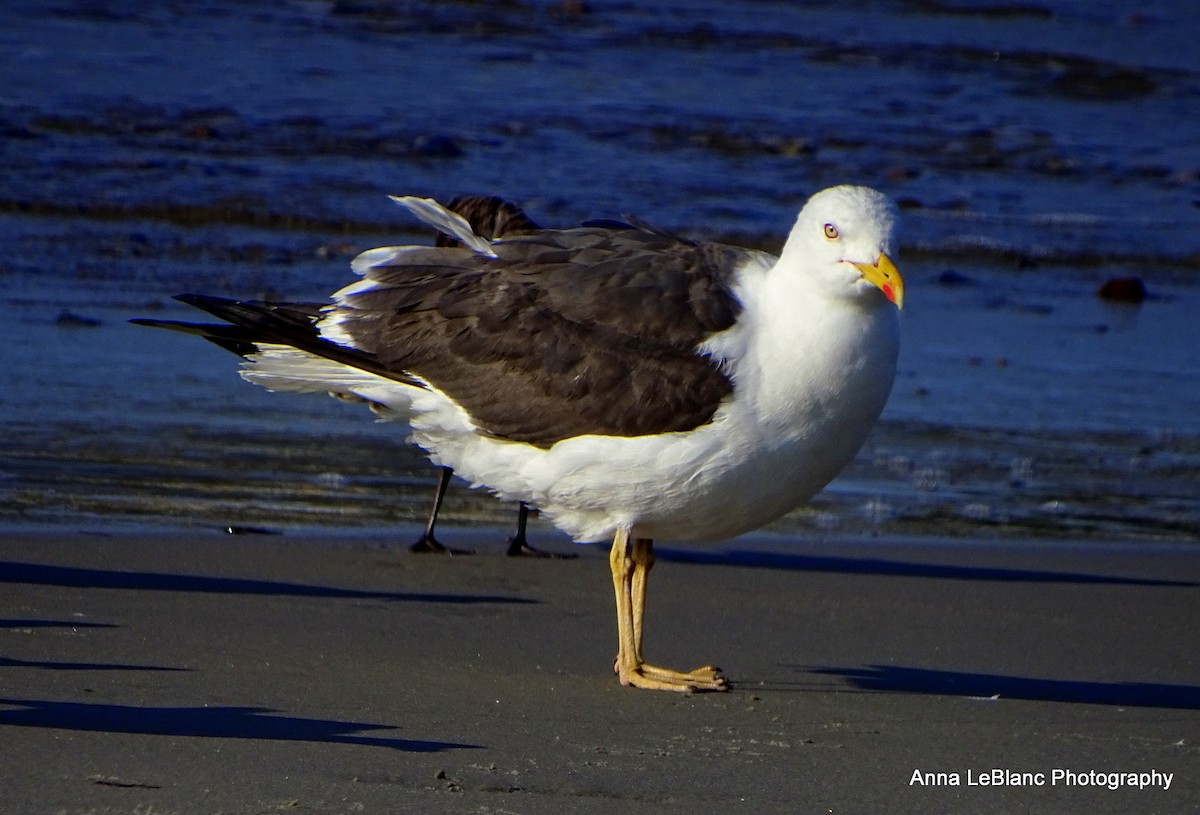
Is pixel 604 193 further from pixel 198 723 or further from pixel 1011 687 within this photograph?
pixel 198 723

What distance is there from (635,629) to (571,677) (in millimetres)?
300

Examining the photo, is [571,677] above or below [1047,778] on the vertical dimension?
below

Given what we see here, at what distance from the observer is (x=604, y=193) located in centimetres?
1299

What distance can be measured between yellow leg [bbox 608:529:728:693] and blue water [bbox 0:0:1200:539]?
59.9 inches

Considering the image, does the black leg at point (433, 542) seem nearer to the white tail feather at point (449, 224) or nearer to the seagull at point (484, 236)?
the seagull at point (484, 236)

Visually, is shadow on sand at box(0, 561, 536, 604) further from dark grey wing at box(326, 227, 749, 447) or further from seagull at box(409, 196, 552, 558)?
dark grey wing at box(326, 227, 749, 447)

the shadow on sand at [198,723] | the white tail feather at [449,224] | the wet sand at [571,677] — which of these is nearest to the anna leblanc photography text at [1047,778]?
the wet sand at [571,677]

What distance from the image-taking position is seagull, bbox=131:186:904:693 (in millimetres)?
4527

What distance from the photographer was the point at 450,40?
18297mm

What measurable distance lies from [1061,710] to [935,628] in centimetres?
94

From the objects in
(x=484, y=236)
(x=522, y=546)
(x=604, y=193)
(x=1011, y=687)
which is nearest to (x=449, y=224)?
(x=522, y=546)

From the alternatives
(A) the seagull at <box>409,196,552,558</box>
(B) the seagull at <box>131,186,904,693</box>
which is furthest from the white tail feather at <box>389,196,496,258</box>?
Result: (A) the seagull at <box>409,196,552,558</box>

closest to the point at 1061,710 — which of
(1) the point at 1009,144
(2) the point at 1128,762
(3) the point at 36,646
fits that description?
(2) the point at 1128,762

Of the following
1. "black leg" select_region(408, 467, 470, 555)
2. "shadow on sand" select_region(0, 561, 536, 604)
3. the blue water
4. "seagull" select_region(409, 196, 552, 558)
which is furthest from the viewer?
the blue water
